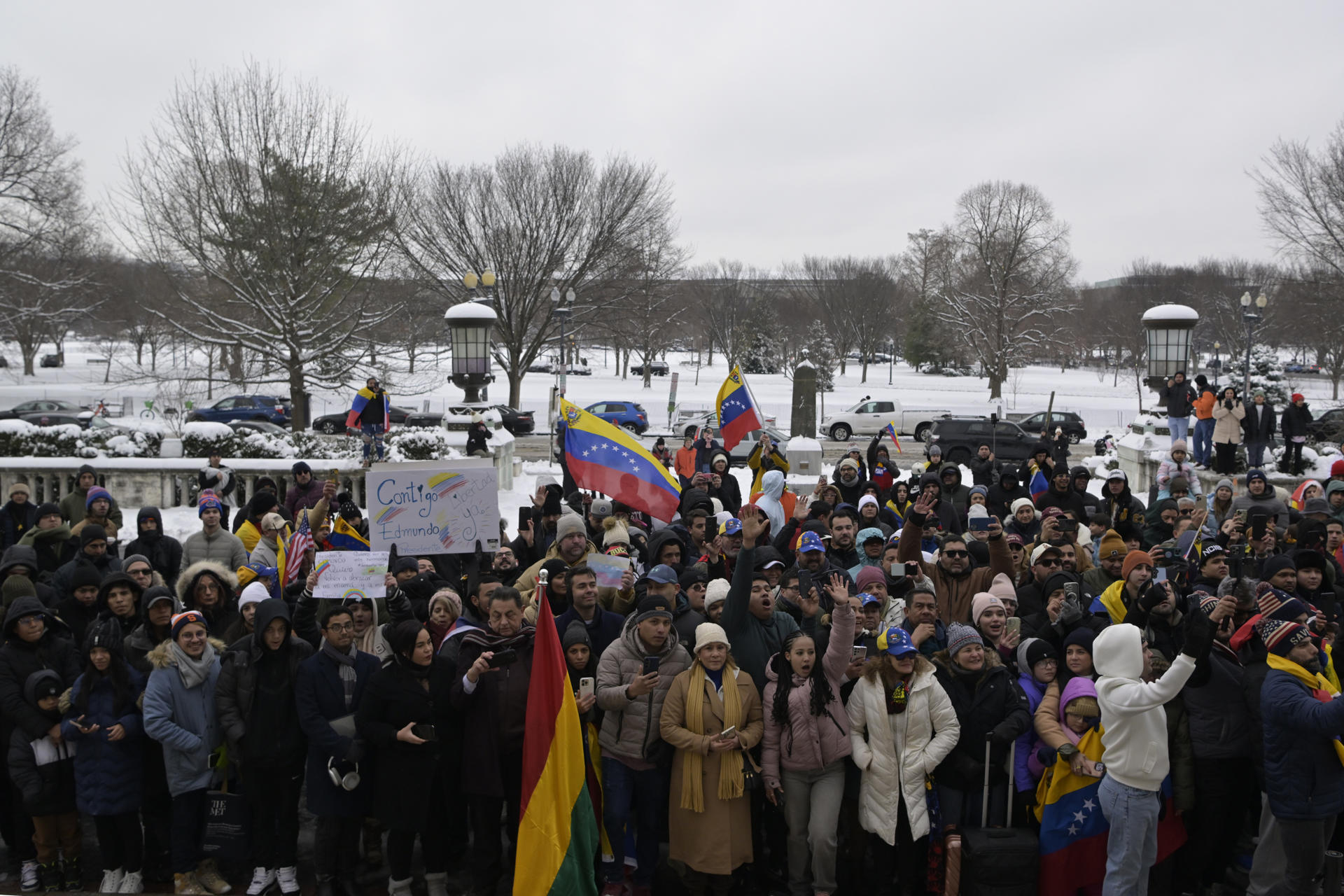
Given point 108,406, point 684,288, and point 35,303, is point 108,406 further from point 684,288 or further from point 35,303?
point 684,288

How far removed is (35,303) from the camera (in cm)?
4678

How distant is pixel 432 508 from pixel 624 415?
101 ft

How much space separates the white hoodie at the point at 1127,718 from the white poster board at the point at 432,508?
4.89 meters

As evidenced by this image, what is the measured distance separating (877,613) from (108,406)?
168 ft

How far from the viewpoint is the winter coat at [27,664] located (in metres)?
5.44

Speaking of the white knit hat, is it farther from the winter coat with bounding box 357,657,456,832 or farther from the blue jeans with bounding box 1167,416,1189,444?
the blue jeans with bounding box 1167,416,1189,444

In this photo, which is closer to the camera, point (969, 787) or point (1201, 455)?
point (969, 787)

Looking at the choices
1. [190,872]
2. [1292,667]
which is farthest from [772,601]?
[190,872]

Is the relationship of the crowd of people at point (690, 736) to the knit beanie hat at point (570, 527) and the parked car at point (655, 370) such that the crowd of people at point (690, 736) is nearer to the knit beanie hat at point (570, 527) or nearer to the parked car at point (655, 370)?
the knit beanie hat at point (570, 527)

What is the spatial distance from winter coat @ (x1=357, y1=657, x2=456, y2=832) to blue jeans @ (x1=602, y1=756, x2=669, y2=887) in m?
0.97

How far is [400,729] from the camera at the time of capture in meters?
5.30

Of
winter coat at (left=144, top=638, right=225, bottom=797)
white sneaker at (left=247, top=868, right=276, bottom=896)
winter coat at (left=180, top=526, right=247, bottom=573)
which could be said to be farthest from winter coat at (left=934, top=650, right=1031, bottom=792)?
winter coat at (left=180, top=526, right=247, bottom=573)

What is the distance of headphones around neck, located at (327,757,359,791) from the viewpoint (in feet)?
17.5

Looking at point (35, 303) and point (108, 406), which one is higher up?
point (35, 303)
